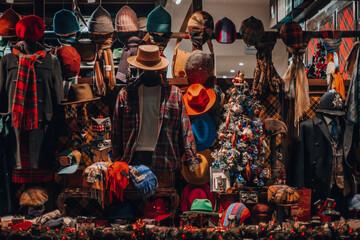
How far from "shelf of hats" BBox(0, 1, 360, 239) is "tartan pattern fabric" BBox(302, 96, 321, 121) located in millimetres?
80

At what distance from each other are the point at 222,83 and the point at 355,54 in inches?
61.8

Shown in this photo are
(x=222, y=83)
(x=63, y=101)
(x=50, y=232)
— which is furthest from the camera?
(x=222, y=83)

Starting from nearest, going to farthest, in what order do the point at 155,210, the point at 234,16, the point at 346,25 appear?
1. the point at 155,210
2. the point at 234,16
3. the point at 346,25

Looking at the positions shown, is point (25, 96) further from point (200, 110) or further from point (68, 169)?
point (200, 110)

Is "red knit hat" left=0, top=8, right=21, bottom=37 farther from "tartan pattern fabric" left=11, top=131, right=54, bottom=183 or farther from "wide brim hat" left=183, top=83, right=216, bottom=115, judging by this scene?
"wide brim hat" left=183, top=83, right=216, bottom=115

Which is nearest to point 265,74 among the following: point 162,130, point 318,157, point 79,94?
point 318,157

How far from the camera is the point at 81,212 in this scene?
5.03m

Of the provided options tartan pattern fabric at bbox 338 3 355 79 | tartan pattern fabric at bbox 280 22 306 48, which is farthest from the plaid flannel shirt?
tartan pattern fabric at bbox 338 3 355 79


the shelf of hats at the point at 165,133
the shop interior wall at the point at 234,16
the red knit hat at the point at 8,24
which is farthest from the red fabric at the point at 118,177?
the red knit hat at the point at 8,24

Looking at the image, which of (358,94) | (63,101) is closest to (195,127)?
(63,101)

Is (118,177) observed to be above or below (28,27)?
below

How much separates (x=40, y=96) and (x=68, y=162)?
0.72 metres

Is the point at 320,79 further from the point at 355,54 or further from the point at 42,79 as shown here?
the point at 42,79

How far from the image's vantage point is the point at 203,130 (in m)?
4.89
